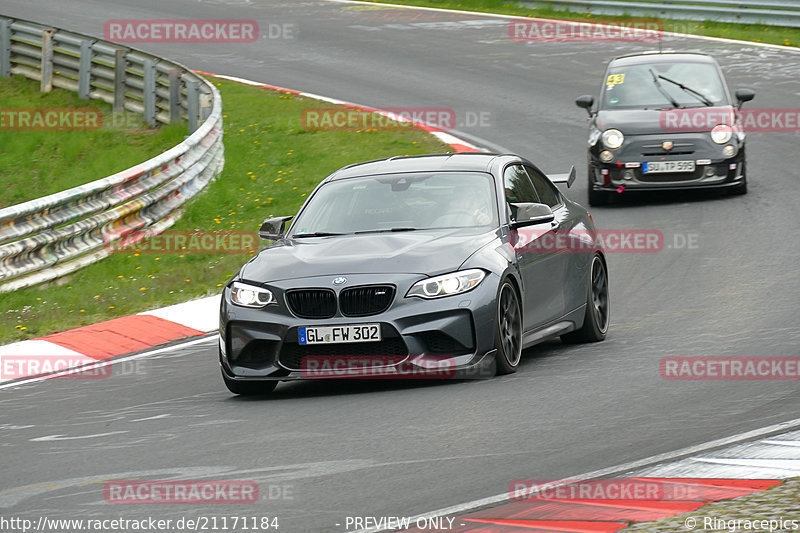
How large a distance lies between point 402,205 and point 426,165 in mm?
571

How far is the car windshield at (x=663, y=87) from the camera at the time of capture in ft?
56.1

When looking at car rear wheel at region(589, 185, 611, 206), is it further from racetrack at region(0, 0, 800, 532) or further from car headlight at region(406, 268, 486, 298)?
car headlight at region(406, 268, 486, 298)

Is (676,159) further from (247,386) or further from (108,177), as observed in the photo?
(247,386)

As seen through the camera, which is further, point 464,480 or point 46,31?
point 46,31

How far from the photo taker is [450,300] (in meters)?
8.22

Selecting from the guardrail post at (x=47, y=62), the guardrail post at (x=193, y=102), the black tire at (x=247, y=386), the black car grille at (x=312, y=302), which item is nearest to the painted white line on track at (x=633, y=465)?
the black car grille at (x=312, y=302)

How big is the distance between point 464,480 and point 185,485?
1.30 metres

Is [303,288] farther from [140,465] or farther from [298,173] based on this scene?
[298,173]

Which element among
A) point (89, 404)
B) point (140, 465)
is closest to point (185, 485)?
point (140, 465)

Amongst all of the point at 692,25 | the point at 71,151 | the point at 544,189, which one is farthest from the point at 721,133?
the point at 692,25

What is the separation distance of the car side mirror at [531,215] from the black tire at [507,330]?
0.56 meters

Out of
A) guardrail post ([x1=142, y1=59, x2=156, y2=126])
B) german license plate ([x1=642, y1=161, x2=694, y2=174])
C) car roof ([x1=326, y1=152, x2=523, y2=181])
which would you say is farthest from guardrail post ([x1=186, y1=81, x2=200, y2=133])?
car roof ([x1=326, y1=152, x2=523, y2=181])

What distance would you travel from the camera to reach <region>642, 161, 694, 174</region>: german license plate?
16.2 meters

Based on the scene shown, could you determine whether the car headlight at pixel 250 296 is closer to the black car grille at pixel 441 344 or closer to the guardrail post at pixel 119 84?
the black car grille at pixel 441 344
